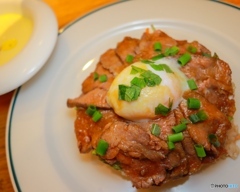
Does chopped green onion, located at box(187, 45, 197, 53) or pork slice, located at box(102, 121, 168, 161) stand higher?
chopped green onion, located at box(187, 45, 197, 53)

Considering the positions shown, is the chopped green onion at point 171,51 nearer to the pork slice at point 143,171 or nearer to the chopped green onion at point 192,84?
the chopped green onion at point 192,84

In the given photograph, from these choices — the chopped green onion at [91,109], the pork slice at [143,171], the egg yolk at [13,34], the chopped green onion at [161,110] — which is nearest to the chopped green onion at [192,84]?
the chopped green onion at [161,110]

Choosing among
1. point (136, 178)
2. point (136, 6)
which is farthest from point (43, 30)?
point (136, 178)

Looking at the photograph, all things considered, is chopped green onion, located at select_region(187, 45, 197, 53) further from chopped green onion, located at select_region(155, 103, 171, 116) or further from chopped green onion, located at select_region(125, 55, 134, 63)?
chopped green onion, located at select_region(155, 103, 171, 116)

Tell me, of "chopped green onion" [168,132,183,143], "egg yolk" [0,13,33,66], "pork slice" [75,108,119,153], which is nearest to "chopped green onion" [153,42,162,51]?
"pork slice" [75,108,119,153]

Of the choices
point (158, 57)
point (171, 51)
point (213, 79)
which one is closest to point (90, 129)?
point (158, 57)

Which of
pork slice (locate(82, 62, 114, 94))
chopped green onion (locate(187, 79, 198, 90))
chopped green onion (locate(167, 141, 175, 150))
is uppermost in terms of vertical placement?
chopped green onion (locate(187, 79, 198, 90))

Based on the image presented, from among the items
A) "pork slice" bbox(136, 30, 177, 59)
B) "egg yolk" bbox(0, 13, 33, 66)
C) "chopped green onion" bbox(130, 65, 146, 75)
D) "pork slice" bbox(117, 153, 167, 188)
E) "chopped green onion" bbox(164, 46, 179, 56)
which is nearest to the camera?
"pork slice" bbox(117, 153, 167, 188)
